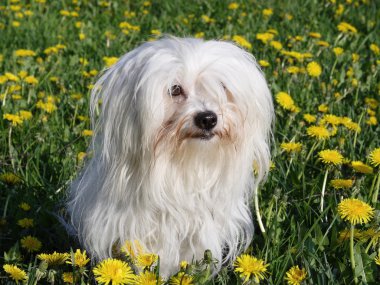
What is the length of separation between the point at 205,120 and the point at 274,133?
140cm

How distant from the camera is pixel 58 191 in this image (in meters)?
3.58

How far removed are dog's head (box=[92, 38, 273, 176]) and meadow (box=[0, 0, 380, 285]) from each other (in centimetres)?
43

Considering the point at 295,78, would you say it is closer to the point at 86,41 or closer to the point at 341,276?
the point at 86,41

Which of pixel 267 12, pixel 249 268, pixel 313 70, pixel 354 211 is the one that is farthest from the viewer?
pixel 267 12

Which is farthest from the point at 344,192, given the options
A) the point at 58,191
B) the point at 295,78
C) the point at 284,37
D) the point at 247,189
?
the point at 284,37

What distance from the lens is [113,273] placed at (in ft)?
6.89

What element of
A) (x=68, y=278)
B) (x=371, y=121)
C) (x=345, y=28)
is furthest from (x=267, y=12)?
(x=68, y=278)

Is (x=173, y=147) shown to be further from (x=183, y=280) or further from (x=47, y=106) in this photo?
(x=47, y=106)

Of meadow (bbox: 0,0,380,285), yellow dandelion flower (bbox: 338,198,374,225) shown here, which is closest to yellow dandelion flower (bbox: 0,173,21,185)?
meadow (bbox: 0,0,380,285)

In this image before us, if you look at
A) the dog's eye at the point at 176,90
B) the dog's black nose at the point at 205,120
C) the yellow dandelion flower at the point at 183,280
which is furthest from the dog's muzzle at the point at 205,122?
the yellow dandelion flower at the point at 183,280

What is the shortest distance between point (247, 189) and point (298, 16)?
445cm

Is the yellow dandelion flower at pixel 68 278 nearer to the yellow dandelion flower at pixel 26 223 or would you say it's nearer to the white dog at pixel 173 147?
the white dog at pixel 173 147

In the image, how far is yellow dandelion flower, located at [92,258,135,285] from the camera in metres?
2.08

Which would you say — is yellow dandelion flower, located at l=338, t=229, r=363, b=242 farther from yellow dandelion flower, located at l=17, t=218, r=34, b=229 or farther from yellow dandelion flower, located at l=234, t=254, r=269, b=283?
yellow dandelion flower, located at l=17, t=218, r=34, b=229
